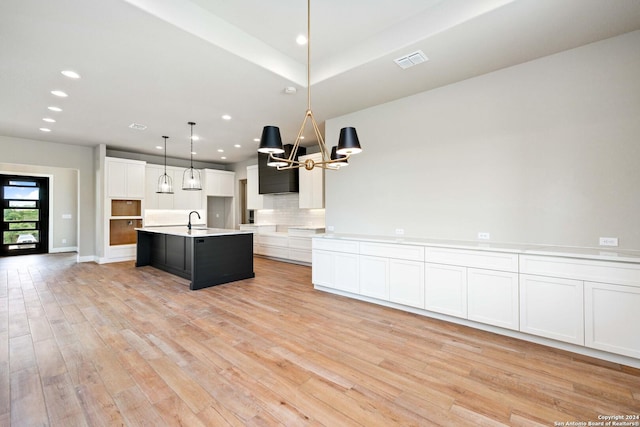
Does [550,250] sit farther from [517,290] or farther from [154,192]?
[154,192]

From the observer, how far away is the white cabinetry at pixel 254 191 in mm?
8258

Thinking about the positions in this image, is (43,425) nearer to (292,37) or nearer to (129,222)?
(292,37)

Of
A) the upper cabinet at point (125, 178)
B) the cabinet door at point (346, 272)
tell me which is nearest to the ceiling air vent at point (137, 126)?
the upper cabinet at point (125, 178)

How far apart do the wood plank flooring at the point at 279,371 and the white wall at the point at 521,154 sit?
133 centimetres

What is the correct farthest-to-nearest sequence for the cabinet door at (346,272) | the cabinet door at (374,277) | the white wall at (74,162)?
1. the white wall at (74,162)
2. the cabinet door at (346,272)
3. the cabinet door at (374,277)

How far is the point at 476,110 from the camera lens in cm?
357

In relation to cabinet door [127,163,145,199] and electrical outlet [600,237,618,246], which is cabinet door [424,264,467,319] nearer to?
electrical outlet [600,237,618,246]

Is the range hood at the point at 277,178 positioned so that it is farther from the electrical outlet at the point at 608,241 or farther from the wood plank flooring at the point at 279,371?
the electrical outlet at the point at 608,241

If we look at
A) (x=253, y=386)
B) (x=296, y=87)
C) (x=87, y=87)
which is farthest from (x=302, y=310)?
(x=87, y=87)

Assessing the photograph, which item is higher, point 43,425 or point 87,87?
point 87,87

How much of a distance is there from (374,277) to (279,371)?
1.97 meters

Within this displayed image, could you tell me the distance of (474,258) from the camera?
3094mm

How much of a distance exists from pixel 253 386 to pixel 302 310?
1.62m

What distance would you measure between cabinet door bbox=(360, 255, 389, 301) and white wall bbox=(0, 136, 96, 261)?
752 cm
